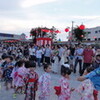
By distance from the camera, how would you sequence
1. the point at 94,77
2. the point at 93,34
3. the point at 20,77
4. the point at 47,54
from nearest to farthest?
the point at 94,77 < the point at 20,77 < the point at 47,54 < the point at 93,34

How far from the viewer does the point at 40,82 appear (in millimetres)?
4461

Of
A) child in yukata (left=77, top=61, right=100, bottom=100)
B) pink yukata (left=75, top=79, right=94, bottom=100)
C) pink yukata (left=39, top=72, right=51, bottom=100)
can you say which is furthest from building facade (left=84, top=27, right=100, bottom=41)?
child in yukata (left=77, top=61, right=100, bottom=100)

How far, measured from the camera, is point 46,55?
12172 millimetres

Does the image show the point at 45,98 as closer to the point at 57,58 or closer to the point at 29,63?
the point at 29,63

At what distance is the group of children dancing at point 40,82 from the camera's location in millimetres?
3855

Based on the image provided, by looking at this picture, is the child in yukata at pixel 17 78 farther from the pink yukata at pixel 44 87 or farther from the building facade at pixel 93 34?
the building facade at pixel 93 34

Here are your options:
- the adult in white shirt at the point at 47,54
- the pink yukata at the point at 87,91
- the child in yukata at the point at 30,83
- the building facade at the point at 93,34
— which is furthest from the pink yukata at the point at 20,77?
the building facade at the point at 93,34

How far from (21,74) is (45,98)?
1246 millimetres

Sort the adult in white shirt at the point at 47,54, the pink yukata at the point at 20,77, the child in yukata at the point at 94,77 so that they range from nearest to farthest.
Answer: the child in yukata at the point at 94,77
the pink yukata at the point at 20,77
the adult in white shirt at the point at 47,54

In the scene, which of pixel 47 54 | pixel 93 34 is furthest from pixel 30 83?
pixel 93 34

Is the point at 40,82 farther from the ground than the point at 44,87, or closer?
farther from the ground

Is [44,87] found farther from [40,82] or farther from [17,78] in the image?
[17,78]

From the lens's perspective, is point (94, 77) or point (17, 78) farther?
point (17, 78)

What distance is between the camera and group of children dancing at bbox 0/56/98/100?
386cm
